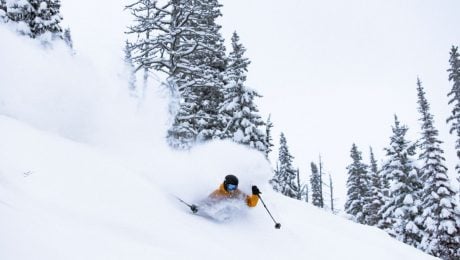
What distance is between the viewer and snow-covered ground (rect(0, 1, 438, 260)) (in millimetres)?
4633

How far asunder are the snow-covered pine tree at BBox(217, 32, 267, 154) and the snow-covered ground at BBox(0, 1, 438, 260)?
8.99 meters

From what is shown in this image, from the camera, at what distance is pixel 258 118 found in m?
24.1

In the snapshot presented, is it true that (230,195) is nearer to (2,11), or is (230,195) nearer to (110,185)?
(110,185)

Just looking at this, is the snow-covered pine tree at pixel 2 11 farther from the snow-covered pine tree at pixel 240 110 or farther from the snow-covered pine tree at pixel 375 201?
the snow-covered pine tree at pixel 375 201

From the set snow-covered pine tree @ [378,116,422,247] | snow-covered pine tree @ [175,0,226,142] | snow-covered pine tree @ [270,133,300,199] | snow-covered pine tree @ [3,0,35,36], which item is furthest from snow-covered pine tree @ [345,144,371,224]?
snow-covered pine tree @ [3,0,35,36]

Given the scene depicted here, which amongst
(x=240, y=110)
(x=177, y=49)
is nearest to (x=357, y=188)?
(x=240, y=110)

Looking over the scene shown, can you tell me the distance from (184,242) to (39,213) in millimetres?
2138

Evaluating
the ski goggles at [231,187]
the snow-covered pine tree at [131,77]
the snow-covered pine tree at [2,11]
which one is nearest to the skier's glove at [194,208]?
the ski goggles at [231,187]

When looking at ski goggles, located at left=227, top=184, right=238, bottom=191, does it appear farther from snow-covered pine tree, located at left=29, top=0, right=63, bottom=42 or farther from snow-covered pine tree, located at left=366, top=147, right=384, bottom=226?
snow-covered pine tree, located at left=366, top=147, right=384, bottom=226

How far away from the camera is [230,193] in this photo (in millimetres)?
8406

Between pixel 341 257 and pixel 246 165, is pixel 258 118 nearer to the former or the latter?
pixel 246 165

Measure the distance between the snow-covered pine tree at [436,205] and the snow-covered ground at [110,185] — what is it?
46.9 feet

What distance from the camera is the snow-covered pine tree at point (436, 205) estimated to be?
24266 millimetres

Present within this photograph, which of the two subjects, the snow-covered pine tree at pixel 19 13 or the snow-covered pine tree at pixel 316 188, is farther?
the snow-covered pine tree at pixel 316 188
